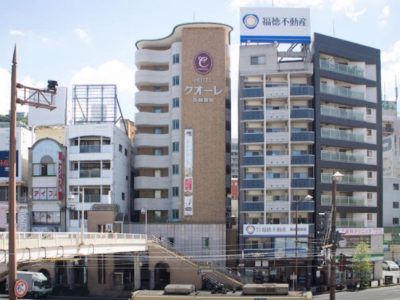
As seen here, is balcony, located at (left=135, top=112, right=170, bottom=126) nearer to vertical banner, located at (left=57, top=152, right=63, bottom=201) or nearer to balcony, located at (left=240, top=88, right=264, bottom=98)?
vertical banner, located at (left=57, top=152, right=63, bottom=201)

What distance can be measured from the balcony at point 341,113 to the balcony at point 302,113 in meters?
1.71

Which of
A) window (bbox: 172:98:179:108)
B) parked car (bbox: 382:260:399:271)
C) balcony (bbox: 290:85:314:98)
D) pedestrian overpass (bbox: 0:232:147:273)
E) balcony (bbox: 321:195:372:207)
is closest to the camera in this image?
pedestrian overpass (bbox: 0:232:147:273)

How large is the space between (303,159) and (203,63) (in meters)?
16.6

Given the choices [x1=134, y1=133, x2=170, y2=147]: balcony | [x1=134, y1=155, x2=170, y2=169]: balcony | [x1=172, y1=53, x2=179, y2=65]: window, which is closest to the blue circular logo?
[x1=172, y1=53, x2=179, y2=65]: window

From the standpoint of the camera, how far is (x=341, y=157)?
75125 millimetres

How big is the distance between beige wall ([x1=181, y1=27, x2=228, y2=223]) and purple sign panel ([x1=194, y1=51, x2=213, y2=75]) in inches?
14.8

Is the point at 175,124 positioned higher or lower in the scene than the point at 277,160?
higher

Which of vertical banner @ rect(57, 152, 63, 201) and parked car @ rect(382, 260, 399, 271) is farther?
parked car @ rect(382, 260, 399, 271)

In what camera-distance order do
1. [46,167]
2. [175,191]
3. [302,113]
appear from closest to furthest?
1. [302,113]
2. [46,167]
3. [175,191]

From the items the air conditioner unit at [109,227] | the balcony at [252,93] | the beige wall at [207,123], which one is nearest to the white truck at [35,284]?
the air conditioner unit at [109,227]

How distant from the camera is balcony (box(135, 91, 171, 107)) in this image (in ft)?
270

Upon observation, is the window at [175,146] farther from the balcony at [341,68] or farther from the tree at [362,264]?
the tree at [362,264]

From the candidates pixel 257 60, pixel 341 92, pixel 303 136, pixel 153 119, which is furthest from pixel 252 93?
pixel 153 119

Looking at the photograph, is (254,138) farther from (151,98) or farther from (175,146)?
(151,98)
